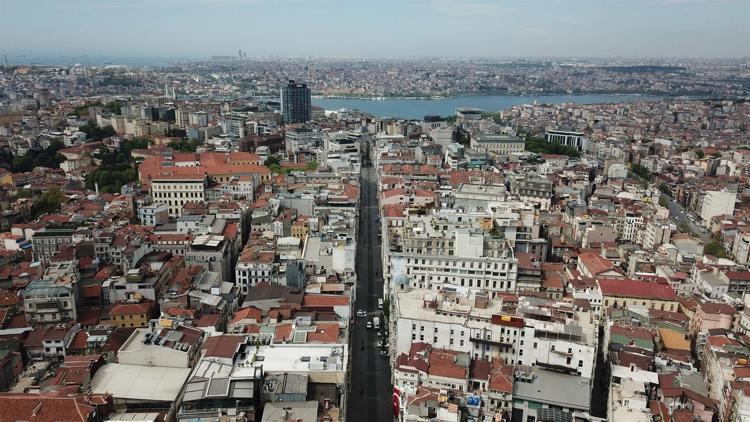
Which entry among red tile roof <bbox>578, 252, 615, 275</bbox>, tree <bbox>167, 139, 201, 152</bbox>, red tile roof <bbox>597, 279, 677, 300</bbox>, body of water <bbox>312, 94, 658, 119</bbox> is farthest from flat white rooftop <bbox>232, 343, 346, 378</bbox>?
body of water <bbox>312, 94, 658, 119</bbox>

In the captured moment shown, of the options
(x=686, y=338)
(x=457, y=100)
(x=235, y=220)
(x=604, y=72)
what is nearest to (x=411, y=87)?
(x=457, y=100)

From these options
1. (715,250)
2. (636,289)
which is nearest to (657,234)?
(715,250)

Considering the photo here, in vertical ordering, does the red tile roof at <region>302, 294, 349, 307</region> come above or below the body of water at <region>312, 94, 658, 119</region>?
below

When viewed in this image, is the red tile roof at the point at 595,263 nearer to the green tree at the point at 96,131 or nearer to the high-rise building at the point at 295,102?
the green tree at the point at 96,131

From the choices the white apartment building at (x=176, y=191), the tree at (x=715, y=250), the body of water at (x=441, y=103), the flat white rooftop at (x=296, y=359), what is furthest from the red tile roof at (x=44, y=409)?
the body of water at (x=441, y=103)

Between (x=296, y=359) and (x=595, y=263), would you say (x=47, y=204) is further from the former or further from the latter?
(x=595, y=263)

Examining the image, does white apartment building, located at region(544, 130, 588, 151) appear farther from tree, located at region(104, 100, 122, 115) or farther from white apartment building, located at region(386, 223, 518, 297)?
tree, located at region(104, 100, 122, 115)
